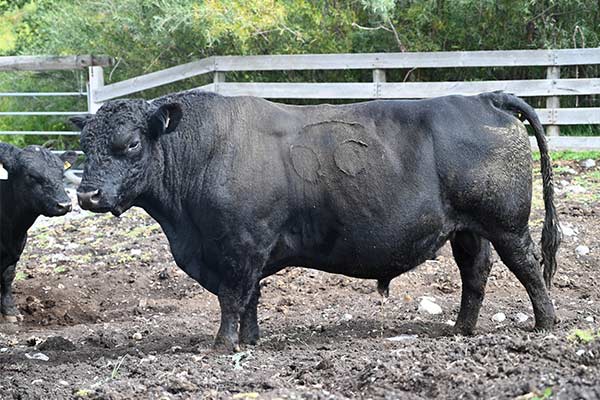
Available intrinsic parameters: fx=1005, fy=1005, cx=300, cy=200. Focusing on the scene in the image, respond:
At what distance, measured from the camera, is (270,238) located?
280 inches

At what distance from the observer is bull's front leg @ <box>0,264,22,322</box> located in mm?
9422

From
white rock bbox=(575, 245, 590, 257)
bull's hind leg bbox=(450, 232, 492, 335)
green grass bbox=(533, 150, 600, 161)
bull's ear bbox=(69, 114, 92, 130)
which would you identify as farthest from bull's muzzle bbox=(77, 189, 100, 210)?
green grass bbox=(533, 150, 600, 161)

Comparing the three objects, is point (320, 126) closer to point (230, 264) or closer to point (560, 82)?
point (230, 264)

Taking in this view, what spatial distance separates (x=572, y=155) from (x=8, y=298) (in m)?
8.48

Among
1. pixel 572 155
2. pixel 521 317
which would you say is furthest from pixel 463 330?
pixel 572 155

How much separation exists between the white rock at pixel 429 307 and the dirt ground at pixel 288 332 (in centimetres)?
8

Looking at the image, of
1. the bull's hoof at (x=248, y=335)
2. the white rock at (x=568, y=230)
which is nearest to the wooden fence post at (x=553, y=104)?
the white rock at (x=568, y=230)

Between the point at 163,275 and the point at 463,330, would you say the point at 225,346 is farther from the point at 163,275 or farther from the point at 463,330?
the point at 163,275

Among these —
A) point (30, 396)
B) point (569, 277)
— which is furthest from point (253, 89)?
point (30, 396)

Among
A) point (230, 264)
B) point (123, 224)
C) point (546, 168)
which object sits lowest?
point (123, 224)

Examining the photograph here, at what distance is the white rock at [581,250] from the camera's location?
32.3ft

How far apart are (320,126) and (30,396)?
9.19 feet

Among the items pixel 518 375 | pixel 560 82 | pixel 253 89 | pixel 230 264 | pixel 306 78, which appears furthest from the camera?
pixel 306 78

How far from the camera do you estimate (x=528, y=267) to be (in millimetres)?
7453
